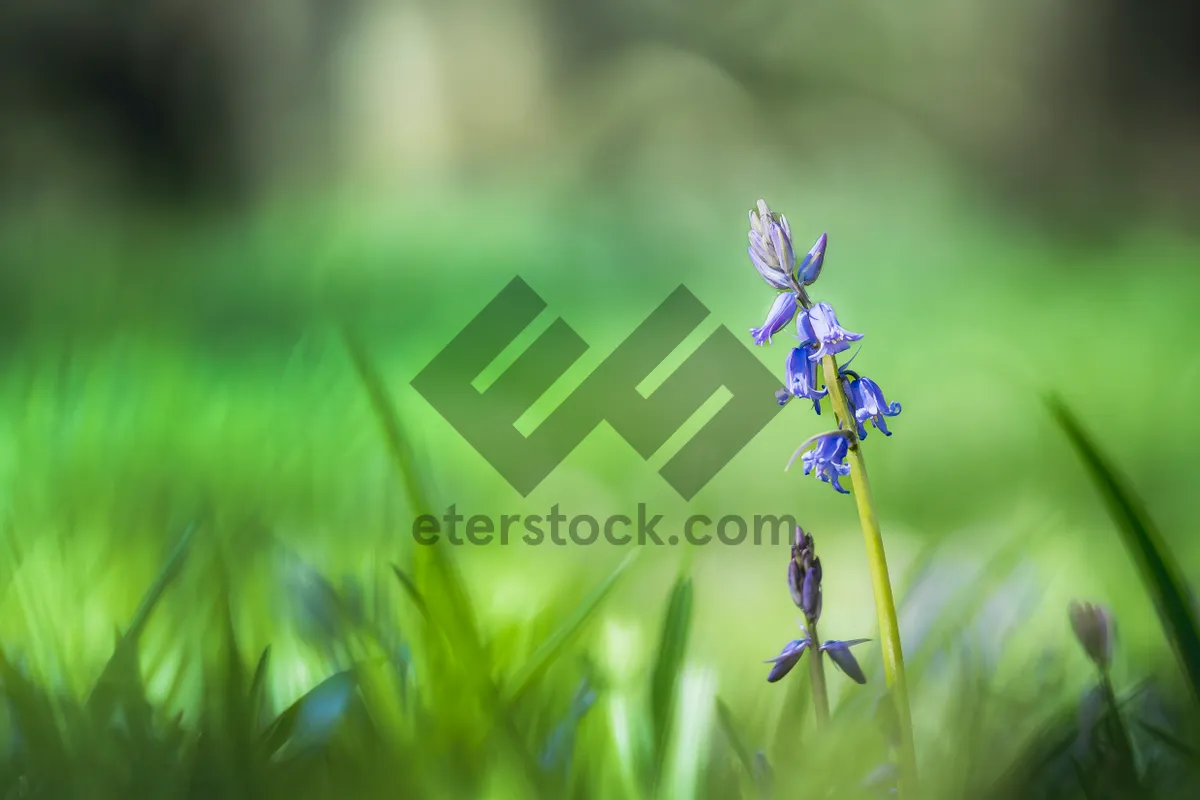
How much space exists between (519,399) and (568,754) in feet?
2.77

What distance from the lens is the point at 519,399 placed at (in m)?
1.27

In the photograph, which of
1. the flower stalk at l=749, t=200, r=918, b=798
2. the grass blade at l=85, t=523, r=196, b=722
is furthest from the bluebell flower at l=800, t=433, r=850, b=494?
the grass blade at l=85, t=523, r=196, b=722

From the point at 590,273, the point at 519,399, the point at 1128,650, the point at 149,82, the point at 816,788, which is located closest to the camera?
the point at 816,788

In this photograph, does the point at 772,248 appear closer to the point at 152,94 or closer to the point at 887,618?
the point at 887,618

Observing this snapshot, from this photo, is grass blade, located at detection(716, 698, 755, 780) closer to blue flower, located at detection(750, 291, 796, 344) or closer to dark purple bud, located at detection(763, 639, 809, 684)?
dark purple bud, located at detection(763, 639, 809, 684)

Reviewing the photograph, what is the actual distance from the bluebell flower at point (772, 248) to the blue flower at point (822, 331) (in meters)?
0.02

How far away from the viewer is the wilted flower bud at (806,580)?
0.38 m

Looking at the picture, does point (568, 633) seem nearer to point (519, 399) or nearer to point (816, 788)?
point (816, 788)

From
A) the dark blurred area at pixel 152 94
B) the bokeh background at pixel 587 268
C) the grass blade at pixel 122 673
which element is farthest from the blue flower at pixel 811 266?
the dark blurred area at pixel 152 94

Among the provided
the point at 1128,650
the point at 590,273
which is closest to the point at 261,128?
the point at 590,273

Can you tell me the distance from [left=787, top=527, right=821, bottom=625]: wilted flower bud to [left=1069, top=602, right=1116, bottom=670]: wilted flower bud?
0.41 ft

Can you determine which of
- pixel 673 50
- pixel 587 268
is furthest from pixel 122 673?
pixel 673 50

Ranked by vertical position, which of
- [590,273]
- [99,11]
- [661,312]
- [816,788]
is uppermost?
[99,11]

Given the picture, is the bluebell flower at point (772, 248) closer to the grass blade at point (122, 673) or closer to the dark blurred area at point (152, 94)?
the grass blade at point (122, 673)
